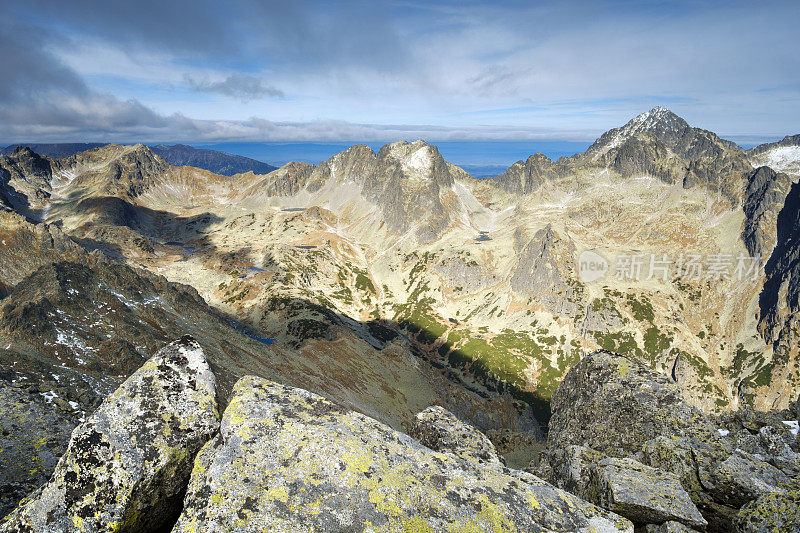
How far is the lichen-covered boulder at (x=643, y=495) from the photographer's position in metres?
11.2

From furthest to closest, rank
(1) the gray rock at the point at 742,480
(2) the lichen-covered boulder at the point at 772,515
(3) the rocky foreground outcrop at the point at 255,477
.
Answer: (1) the gray rock at the point at 742,480 < (2) the lichen-covered boulder at the point at 772,515 < (3) the rocky foreground outcrop at the point at 255,477

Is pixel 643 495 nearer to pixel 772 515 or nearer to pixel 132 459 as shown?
pixel 772 515

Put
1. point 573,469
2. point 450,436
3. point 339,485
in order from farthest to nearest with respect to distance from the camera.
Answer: point 450,436, point 573,469, point 339,485

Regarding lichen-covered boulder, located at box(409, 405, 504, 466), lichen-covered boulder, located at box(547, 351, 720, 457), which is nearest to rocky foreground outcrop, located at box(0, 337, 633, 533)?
lichen-covered boulder, located at box(409, 405, 504, 466)

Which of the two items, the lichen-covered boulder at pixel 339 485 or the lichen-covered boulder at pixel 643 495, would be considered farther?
the lichen-covered boulder at pixel 643 495

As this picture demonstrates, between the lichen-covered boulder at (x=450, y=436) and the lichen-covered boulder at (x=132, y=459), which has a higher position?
the lichen-covered boulder at (x=132, y=459)

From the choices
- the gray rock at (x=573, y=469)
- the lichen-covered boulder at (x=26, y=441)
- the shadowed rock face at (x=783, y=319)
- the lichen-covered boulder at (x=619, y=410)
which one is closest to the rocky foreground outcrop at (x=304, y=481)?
the gray rock at (x=573, y=469)

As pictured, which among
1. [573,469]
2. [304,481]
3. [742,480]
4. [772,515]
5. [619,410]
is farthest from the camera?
[619,410]

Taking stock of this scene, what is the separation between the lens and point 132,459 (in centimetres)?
925

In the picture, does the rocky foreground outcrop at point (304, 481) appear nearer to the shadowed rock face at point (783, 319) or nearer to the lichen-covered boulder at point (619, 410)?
the lichen-covered boulder at point (619, 410)

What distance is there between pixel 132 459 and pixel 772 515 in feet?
57.7

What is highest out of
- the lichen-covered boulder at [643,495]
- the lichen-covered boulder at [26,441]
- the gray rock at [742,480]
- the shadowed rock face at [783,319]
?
the gray rock at [742,480]

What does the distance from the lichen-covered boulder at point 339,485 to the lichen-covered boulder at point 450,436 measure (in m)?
5.93

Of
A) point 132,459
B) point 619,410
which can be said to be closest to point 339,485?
point 132,459
